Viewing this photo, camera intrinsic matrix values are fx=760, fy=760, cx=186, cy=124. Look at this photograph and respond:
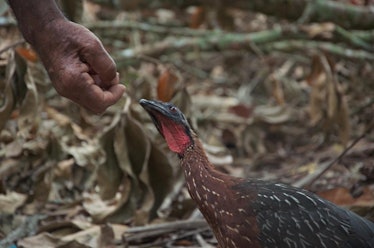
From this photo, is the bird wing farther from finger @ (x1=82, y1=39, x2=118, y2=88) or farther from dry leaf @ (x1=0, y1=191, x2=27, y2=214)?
dry leaf @ (x1=0, y1=191, x2=27, y2=214)

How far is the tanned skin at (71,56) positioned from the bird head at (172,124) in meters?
0.53

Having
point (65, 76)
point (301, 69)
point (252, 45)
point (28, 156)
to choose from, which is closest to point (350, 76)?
point (252, 45)

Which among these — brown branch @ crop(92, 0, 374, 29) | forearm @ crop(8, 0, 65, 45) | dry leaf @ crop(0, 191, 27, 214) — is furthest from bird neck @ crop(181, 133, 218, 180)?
brown branch @ crop(92, 0, 374, 29)

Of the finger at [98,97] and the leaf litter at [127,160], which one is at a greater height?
the finger at [98,97]

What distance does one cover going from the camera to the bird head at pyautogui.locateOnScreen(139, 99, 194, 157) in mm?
3250

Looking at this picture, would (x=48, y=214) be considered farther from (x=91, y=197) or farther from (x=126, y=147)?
(x=126, y=147)

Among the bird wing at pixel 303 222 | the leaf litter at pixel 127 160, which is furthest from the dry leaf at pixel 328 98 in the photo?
the bird wing at pixel 303 222

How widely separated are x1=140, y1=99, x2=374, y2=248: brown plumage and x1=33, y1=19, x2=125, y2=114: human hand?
1.80 feet

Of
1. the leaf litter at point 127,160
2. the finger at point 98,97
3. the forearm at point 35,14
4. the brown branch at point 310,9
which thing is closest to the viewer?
the finger at point 98,97

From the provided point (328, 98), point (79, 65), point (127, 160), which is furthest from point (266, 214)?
point (328, 98)

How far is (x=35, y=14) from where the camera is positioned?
2721 mm

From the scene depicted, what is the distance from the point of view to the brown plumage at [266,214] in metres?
2.85

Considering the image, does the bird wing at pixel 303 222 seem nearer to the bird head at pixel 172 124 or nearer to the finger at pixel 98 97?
the bird head at pixel 172 124

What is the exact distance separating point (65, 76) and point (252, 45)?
3692 mm
